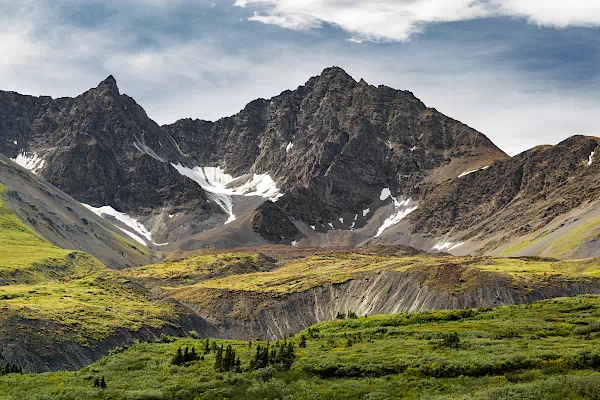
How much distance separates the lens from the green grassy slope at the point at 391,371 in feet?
189

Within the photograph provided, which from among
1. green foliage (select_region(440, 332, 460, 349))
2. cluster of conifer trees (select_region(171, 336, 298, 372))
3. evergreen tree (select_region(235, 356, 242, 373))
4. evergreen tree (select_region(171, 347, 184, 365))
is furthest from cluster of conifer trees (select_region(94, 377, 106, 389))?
green foliage (select_region(440, 332, 460, 349))

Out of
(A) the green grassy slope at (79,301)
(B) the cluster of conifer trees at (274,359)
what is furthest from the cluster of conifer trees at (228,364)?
(A) the green grassy slope at (79,301)

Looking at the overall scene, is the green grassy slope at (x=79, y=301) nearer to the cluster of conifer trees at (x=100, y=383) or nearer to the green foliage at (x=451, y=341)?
the cluster of conifer trees at (x=100, y=383)

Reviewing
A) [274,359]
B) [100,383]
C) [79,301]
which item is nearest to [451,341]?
[274,359]

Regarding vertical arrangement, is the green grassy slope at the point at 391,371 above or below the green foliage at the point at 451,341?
below

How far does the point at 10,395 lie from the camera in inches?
2510

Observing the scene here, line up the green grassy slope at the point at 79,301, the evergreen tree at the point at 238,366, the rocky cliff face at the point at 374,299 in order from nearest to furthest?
the evergreen tree at the point at 238,366 → the green grassy slope at the point at 79,301 → the rocky cliff face at the point at 374,299

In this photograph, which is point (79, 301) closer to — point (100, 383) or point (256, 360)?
point (100, 383)

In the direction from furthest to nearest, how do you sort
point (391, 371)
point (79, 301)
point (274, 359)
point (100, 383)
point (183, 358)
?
point (79, 301) < point (183, 358) < point (274, 359) < point (100, 383) < point (391, 371)

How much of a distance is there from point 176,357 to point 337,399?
26.1 meters

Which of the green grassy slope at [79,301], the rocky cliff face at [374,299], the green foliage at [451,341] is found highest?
the green grassy slope at [79,301]

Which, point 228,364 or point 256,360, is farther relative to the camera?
point 256,360

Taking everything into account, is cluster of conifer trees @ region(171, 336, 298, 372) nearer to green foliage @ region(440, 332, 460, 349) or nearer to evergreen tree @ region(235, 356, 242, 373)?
evergreen tree @ region(235, 356, 242, 373)

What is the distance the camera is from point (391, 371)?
6519 centimetres
